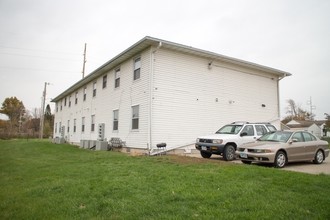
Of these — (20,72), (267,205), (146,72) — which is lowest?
(267,205)

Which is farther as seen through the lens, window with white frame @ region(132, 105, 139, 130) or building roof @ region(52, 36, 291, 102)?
window with white frame @ region(132, 105, 139, 130)

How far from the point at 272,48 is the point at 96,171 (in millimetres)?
19734

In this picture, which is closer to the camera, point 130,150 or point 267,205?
point 267,205

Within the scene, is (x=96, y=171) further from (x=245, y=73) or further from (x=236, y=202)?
(x=245, y=73)

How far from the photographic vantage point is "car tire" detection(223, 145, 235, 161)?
11.6 metres

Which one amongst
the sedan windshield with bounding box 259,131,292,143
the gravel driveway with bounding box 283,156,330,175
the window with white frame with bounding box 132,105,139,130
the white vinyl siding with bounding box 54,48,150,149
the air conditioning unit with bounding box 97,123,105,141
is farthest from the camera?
the air conditioning unit with bounding box 97,123,105,141

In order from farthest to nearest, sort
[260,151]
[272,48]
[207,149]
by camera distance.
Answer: [272,48] < [207,149] < [260,151]

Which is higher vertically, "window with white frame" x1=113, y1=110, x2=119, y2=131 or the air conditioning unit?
"window with white frame" x1=113, y1=110, x2=119, y2=131

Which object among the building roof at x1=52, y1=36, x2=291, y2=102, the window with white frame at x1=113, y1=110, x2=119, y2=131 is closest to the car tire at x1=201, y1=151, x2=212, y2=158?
the building roof at x1=52, y1=36, x2=291, y2=102

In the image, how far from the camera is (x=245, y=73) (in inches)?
734

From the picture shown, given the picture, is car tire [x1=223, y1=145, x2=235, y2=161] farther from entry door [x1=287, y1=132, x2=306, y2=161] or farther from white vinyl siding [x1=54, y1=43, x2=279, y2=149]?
white vinyl siding [x1=54, y1=43, x2=279, y2=149]

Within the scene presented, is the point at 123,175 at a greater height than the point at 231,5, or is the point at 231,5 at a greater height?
the point at 231,5

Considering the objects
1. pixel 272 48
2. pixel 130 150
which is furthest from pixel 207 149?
pixel 272 48

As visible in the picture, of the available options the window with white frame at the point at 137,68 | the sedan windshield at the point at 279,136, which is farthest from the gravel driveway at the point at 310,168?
the window with white frame at the point at 137,68
